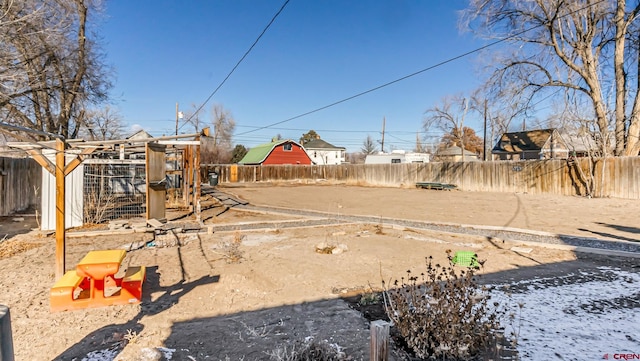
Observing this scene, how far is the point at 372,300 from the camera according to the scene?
3711mm

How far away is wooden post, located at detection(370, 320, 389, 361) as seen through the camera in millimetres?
1828

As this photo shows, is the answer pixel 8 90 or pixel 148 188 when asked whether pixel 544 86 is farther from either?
pixel 8 90

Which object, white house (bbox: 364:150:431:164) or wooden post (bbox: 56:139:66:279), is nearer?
wooden post (bbox: 56:139:66:279)

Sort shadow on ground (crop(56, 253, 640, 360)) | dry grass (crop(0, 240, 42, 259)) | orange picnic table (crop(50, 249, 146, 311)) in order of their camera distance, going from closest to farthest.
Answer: shadow on ground (crop(56, 253, 640, 360)) → orange picnic table (crop(50, 249, 146, 311)) → dry grass (crop(0, 240, 42, 259))

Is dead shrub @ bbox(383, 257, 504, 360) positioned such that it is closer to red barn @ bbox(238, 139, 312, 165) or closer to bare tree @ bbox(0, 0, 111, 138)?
bare tree @ bbox(0, 0, 111, 138)

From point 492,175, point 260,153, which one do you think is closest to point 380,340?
point 492,175

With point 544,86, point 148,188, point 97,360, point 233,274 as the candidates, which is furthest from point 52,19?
point 544,86

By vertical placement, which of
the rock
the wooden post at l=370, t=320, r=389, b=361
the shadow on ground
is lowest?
the shadow on ground

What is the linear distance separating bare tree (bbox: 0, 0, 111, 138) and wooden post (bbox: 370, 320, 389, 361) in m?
9.57

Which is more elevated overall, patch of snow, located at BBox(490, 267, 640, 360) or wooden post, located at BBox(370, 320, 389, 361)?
wooden post, located at BBox(370, 320, 389, 361)

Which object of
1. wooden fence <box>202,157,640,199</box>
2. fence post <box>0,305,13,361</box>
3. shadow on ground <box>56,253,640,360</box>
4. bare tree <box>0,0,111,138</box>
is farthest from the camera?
wooden fence <box>202,157,640,199</box>

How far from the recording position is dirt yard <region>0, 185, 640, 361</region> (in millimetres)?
2818

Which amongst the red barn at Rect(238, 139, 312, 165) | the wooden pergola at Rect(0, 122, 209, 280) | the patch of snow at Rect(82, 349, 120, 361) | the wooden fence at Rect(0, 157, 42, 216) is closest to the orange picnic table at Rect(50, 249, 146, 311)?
the wooden pergola at Rect(0, 122, 209, 280)

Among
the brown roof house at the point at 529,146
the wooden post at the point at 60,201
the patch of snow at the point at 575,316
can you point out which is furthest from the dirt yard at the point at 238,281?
the brown roof house at the point at 529,146
